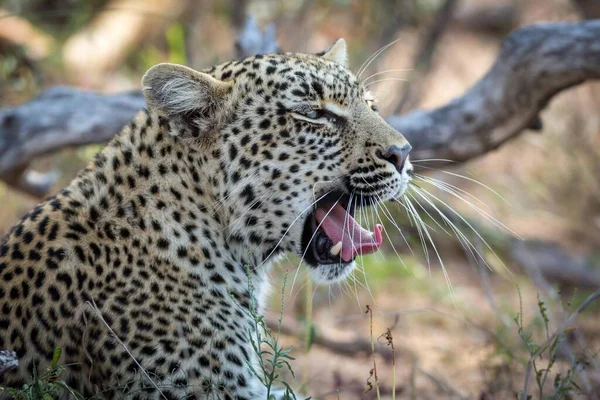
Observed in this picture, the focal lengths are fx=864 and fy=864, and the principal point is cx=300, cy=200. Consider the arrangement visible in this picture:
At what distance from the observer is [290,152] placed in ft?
16.3

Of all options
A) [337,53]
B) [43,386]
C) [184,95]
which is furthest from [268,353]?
[337,53]

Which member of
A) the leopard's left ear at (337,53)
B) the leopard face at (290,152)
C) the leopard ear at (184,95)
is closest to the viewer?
the leopard ear at (184,95)

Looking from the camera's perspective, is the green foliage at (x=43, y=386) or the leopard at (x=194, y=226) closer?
the green foliage at (x=43, y=386)

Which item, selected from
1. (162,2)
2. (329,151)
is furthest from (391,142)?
(162,2)

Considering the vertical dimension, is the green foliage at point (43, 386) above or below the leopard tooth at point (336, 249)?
below

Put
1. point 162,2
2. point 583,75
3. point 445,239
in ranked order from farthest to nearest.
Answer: point 162,2 → point 445,239 → point 583,75

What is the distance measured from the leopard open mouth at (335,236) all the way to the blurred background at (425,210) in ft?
1.69

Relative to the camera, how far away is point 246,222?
197 inches

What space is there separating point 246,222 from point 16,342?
1408 millimetres

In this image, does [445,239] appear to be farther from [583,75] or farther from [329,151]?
[329,151]

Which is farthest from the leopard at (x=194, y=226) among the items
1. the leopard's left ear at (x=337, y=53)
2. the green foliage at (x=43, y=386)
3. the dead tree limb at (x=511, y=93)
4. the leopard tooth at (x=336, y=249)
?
the dead tree limb at (x=511, y=93)

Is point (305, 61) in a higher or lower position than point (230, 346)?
higher

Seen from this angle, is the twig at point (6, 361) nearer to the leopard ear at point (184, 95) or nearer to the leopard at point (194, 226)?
the leopard at point (194, 226)

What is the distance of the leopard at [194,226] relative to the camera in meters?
4.52
